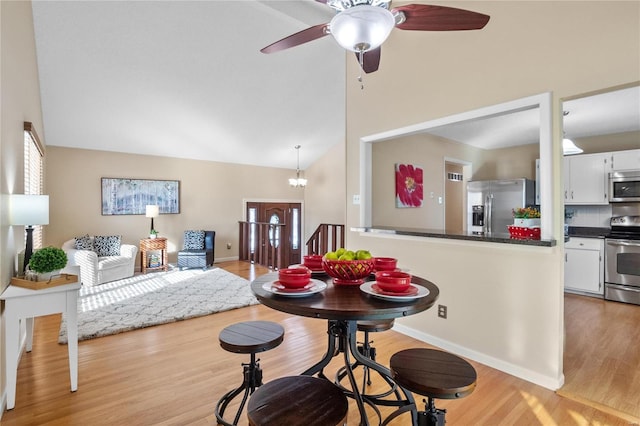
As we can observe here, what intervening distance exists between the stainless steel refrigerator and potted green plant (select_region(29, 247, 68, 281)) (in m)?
5.48

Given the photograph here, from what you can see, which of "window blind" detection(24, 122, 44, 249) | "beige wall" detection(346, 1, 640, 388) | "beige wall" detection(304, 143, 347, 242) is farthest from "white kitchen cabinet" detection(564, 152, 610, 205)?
"window blind" detection(24, 122, 44, 249)

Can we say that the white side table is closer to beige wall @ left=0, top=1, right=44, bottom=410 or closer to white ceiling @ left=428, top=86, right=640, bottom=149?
beige wall @ left=0, top=1, right=44, bottom=410

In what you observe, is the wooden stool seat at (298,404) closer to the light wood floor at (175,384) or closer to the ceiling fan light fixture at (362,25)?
the light wood floor at (175,384)

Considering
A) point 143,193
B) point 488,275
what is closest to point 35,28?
point 143,193

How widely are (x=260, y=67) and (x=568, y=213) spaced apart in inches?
211

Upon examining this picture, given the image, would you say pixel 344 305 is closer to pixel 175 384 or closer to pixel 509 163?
pixel 175 384

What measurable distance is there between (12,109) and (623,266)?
6.79 m

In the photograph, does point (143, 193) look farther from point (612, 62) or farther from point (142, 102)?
point (612, 62)

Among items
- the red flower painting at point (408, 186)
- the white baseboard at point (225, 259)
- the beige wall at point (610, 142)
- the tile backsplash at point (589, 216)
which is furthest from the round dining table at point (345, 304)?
the white baseboard at point (225, 259)

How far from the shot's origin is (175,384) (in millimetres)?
2312

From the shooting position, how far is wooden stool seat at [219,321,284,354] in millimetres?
1717

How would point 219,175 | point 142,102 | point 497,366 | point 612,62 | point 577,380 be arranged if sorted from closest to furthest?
point 612,62 → point 577,380 → point 497,366 → point 142,102 → point 219,175

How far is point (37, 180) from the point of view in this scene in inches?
172

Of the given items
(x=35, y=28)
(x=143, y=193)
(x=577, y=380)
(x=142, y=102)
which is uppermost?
(x=35, y=28)
